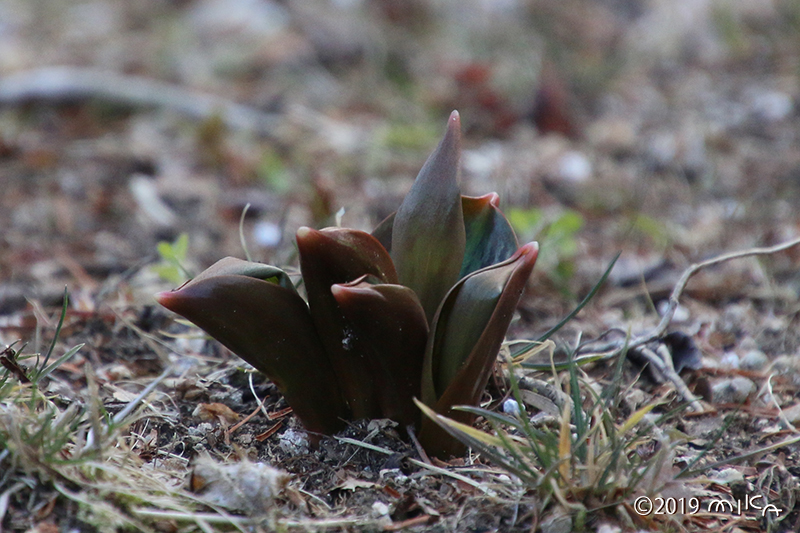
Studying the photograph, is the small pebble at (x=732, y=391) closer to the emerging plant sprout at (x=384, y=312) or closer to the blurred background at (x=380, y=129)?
the blurred background at (x=380, y=129)

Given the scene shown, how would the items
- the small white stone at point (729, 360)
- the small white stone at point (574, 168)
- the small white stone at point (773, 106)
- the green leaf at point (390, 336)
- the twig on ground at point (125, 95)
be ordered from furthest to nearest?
1. the small white stone at point (773, 106)
2. the twig on ground at point (125, 95)
3. the small white stone at point (574, 168)
4. the small white stone at point (729, 360)
5. the green leaf at point (390, 336)

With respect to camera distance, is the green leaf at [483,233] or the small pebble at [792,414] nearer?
the green leaf at [483,233]

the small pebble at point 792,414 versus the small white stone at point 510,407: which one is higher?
the small white stone at point 510,407

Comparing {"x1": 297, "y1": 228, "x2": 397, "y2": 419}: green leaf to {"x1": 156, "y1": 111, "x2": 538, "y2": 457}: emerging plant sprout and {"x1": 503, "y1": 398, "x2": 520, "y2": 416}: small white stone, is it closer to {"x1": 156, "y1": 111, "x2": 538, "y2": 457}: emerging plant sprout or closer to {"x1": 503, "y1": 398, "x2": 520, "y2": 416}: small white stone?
{"x1": 156, "y1": 111, "x2": 538, "y2": 457}: emerging plant sprout

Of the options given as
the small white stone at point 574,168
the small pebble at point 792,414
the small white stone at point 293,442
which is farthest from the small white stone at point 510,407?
the small white stone at point 574,168

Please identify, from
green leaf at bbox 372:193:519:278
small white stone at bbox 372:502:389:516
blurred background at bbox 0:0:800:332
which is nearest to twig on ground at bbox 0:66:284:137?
blurred background at bbox 0:0:800:332

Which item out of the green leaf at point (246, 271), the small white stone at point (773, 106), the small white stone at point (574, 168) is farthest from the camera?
the small white stone at point (773, 106)

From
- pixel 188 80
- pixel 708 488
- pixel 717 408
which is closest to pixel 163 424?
pixel 708 488
